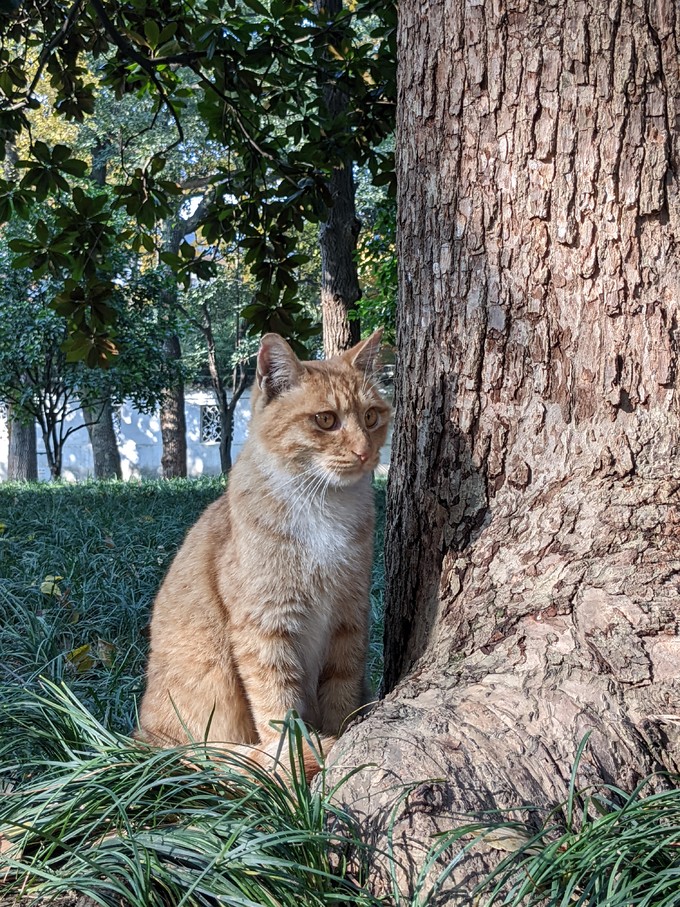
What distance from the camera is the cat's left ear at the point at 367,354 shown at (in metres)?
3.18

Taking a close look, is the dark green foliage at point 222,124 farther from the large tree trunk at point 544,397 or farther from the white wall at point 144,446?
the white wall at point 144,446

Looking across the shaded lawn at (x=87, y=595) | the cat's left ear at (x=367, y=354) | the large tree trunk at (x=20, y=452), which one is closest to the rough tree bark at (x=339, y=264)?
the shaded lawn at (x=87, y=595)

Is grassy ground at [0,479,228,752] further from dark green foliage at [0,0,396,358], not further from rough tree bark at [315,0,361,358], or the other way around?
rough tree bark at [315,0,361,358]

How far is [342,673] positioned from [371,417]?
3.22 ft

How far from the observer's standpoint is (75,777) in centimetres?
198

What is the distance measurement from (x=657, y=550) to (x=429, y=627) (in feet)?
2.57

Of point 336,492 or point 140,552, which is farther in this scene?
point 140,552

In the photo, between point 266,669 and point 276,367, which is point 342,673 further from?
point 276,367

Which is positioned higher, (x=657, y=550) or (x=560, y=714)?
(x=657, y=550)

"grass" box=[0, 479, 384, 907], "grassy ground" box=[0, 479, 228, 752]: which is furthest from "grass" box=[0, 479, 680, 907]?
"grassy ground" box=[0, 479, 228, 752]

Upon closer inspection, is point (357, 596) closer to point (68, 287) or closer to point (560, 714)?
point (560, 714)

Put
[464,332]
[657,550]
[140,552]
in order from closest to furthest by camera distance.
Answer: [657,550] → [464,332] → [140,552]

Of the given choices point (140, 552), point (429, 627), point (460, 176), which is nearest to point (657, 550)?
point (429, 627)

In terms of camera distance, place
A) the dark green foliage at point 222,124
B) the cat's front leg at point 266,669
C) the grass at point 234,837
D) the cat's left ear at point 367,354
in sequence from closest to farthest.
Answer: the grass at point 234,837, the cat's front leg at point 266,669, the cat's left ear at point 367,354, the dark green foliage at point 222,124
